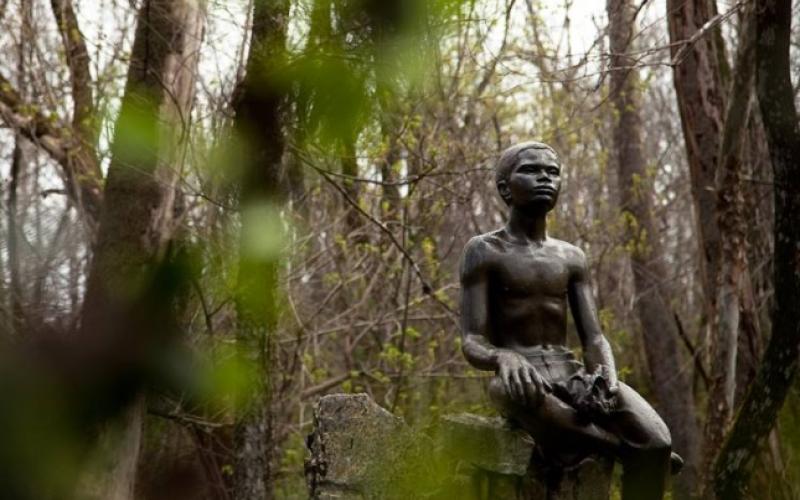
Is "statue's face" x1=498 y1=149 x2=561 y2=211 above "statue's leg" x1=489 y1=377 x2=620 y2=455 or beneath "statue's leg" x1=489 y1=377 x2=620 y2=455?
above

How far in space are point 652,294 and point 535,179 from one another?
978cm

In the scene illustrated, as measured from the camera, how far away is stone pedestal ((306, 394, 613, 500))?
3.64 m

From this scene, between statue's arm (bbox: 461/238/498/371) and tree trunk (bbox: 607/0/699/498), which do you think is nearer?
statue's arm (bbox: 461/238/498/371)

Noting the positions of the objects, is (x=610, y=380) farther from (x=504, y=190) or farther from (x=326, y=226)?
(x=326, y=226)

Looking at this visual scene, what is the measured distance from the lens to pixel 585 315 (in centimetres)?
415

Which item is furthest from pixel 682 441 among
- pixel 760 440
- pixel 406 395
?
pixel 760 440

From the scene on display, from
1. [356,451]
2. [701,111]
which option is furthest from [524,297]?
[701,111]

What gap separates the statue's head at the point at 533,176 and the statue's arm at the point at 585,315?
12.5 inches

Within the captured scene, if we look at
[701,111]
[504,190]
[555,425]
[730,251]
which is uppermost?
[701,111]

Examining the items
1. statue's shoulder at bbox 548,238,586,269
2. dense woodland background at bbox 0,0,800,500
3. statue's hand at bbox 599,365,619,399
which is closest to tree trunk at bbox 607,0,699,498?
dense woodland background at bbox 0,0,800,500

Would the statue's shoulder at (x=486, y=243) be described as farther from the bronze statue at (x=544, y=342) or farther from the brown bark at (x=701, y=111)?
the brown bark at (x=701, y=111)

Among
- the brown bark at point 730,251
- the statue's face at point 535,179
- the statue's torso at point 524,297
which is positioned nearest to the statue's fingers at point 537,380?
the statue's torso at point 524,297

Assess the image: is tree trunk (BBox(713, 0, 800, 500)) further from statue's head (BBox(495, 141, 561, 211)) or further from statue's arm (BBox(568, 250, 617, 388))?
statue's head (BBox(495, 141, 561, 211))

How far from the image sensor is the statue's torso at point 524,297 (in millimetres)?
3994
